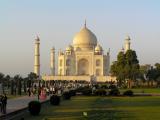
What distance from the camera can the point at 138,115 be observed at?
20016 mm

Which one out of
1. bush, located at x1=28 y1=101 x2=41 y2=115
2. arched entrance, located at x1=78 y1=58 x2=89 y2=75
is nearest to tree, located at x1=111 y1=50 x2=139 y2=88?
arched entrance, located at x1=78 y1=58 x2=89 y2=75

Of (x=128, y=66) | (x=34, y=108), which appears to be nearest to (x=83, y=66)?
(x=128, y=66)

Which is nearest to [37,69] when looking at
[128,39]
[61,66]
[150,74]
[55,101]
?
[61,66]

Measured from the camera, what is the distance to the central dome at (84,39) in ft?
363

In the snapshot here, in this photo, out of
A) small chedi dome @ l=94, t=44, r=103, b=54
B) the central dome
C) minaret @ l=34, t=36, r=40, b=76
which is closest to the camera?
minaret @ l=34, t=36, r=40, b=76

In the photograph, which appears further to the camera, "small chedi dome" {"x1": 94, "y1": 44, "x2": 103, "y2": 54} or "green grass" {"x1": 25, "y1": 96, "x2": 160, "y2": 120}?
"small chedi dome" {"x1": 94, "y1": 44, "x2": 103, "y2": 54}

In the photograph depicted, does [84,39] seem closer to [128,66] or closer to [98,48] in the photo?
[98,48]

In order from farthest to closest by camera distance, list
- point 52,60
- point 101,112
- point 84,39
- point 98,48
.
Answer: point 52,60 → point 98,48 → point 84,39 → point 101,112

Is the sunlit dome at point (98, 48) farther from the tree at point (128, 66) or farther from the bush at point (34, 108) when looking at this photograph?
the bush at point (34, 108)

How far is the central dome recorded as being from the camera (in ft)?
363

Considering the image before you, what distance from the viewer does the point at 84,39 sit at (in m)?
111

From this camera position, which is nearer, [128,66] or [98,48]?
[128,66]

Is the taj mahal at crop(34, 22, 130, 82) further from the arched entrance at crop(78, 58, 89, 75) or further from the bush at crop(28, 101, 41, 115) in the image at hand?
the bush at crop(28, 101, 41, 115)

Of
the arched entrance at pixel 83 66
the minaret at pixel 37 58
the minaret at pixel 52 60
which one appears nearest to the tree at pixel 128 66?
the minaret at pixel 37 58
